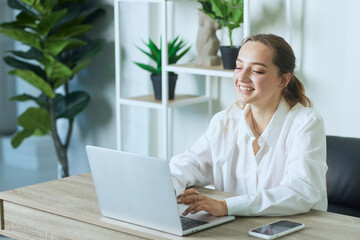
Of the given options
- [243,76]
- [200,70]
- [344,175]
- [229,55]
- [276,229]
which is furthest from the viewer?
[200,70]

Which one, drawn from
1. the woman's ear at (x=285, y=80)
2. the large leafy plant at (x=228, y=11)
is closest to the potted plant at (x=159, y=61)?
the large leafy plant at (x=228, y=11)

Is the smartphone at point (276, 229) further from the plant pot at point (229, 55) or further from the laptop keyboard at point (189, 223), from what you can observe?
the plant pot at point (229, 55)

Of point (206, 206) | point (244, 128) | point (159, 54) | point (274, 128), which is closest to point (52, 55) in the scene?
point (159, 54)

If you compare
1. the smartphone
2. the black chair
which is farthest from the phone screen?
the black chair

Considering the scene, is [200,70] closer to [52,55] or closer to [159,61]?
[159,61]

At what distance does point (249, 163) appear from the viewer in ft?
6.93

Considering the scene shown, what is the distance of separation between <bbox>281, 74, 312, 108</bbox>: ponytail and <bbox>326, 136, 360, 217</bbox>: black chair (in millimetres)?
285

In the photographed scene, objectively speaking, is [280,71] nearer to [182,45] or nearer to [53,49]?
[182,45]

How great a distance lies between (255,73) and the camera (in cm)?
198

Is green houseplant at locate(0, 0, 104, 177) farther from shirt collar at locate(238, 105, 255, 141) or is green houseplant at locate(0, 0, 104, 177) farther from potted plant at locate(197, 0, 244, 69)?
shirt collar at locate(238, 105, 255, 141)

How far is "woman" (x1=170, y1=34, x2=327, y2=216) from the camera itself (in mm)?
1770

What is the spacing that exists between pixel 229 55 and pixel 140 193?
166 cm

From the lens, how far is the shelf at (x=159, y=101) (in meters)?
3.46

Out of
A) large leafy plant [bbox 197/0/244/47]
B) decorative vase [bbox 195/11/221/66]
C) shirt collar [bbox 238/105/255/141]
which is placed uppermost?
large leafy plant [bbox 197/0/244/47]
